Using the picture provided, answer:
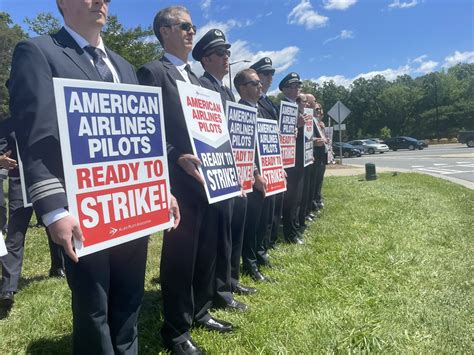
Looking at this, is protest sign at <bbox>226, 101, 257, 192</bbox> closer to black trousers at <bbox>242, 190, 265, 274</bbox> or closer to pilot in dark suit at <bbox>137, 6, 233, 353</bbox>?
black trousers at <bbox>242, 190, 265, 274</bbox>

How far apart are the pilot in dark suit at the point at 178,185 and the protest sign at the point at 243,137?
0.72m

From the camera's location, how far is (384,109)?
74312 millimetres

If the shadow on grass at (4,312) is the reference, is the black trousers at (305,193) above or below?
above

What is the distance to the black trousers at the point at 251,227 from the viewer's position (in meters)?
4.28

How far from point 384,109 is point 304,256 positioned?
74780mm

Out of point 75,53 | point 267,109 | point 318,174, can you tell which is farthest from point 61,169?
point 318,174

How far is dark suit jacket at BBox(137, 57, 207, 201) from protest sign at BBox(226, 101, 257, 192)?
833 millimetres

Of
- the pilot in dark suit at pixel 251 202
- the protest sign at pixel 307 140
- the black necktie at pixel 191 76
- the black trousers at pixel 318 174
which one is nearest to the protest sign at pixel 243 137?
the pilot in dark suit at pixel 251 202

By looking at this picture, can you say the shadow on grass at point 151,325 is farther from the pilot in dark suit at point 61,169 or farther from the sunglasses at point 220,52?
the sunglasses at point 220,52

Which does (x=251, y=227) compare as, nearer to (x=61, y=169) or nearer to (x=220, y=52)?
(x=220, y=52)

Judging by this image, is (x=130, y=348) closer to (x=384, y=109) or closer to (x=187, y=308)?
(x=187, y=308)

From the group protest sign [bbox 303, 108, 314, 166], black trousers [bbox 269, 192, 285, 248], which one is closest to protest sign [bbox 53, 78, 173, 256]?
black trousers [bbox 269, 192, 285, 248]

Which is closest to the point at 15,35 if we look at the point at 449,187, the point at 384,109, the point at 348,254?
the point at 449,187

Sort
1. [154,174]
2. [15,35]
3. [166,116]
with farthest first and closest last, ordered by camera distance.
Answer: [15,35], [166,116], [154,174]
